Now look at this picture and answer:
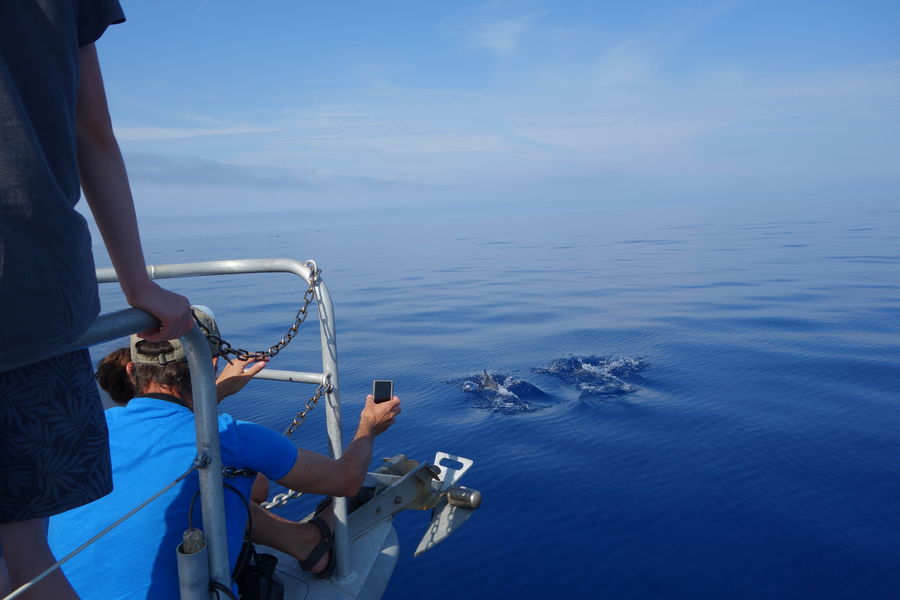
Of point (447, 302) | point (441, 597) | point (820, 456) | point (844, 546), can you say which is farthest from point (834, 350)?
point (447, 302)

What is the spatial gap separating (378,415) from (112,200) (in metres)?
1.71

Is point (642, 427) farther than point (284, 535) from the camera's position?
Yes

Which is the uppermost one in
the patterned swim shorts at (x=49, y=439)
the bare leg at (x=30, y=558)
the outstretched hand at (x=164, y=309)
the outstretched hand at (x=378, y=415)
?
the outstretched hand at (x=164, y=309)

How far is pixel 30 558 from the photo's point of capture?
1.22 m

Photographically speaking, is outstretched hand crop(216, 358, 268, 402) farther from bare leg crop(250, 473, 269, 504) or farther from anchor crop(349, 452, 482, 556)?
anchor crop(349, 452, 482, 556)

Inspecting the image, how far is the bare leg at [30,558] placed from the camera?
1.17 m

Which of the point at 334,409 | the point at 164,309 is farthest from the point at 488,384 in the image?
the point at 164,309

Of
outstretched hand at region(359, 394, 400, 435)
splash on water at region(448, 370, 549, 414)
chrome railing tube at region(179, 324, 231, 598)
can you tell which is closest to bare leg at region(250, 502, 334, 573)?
outstretched hand at region(359, 394, 400, 435)

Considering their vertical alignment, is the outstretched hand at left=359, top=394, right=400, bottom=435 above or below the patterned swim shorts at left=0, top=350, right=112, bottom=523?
below

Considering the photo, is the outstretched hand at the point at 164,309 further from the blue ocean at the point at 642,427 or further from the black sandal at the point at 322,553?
the blue ocean at the point at 642,427

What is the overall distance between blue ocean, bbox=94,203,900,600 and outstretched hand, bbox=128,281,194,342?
292 cm

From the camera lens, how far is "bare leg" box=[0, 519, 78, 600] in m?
1.17

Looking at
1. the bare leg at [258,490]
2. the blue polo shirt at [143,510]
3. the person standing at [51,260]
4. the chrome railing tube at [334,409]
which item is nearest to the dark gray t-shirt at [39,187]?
the person standing at [51,260]

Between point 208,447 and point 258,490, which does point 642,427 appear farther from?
point 208,447
